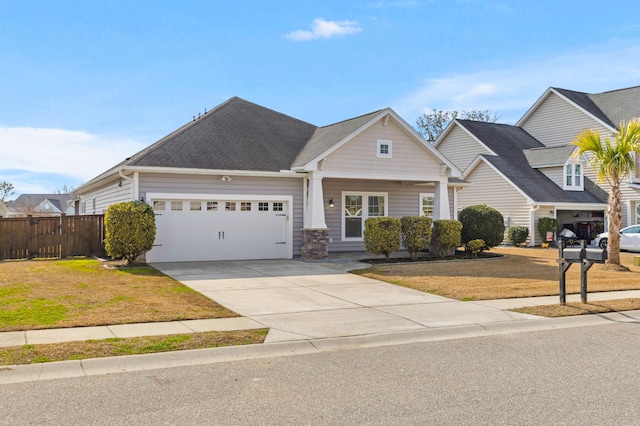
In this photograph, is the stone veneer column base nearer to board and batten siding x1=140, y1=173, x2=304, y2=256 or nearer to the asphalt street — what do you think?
board and batten siding x1=140, y1=173, x2=304, y2=256

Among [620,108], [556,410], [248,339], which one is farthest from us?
[620,108]

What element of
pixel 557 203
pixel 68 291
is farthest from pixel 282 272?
pixel 557 203

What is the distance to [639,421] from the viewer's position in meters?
4.82

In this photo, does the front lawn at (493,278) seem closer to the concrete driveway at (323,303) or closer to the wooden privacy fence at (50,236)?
the concrete driveway at (323,303)

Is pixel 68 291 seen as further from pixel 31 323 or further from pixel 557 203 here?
pixel 557 203

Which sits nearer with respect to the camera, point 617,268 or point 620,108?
point 617,268

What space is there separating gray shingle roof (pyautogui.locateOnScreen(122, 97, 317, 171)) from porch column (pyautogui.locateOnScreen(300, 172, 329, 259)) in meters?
1.38

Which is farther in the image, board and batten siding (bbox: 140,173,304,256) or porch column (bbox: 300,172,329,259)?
porch column (bbox: 300,172,329,259)

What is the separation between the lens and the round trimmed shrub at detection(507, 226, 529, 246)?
2817 centimetres

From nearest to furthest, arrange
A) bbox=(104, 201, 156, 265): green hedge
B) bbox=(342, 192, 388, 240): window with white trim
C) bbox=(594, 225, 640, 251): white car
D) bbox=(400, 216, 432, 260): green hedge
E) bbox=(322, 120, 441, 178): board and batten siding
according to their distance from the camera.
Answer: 1. bbox=(104, 201, 156, 265): green hedge
2. bbox=(400, 216, 432, 260): green hedge
3. bbox=(322, 120, 441, 178): board and batten siding
4. bbox=(342, 192, 388, 240): window with white trim
5. bbox=(594, 225, 640, 251): white car

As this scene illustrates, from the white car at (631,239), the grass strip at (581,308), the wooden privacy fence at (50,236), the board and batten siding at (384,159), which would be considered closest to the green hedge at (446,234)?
the board and batten siding at (384,159)

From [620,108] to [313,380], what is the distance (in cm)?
3342

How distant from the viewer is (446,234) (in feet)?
65.0

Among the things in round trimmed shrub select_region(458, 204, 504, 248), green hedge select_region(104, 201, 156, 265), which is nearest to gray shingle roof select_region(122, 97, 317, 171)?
green hedge select_region(104, 201, 156, 265)
